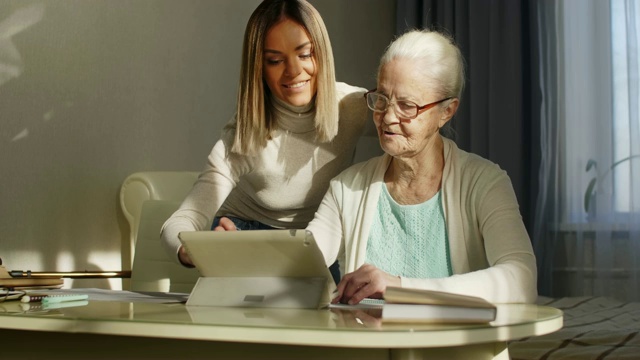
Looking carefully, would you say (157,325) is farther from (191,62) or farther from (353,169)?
(191,62)

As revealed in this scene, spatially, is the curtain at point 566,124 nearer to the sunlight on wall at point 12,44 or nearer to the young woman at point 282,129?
the sunlight on wall at point 12,44

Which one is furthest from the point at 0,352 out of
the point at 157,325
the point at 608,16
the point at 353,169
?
the point at 608,16

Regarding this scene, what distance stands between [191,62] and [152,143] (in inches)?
17.5

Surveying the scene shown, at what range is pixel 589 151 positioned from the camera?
4.23 metres

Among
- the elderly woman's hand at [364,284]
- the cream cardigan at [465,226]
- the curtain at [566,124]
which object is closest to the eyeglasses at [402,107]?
the cream cardigan at [465,226]

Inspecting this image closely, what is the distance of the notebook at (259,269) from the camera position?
1.41 meters

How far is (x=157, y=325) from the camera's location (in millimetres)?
1188

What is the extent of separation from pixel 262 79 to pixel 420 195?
49cm

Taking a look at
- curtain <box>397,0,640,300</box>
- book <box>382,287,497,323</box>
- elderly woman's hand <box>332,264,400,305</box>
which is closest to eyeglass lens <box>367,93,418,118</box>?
elderly woman's hand <box>332,264,400,305</box>

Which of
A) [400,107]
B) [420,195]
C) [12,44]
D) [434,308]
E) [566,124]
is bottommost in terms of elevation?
[434,308]

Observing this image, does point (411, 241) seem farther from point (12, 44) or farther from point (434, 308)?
point (12, 44)

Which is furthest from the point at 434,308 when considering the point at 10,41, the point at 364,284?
the point at 10,41

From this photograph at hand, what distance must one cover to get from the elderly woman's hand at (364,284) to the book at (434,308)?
0.83 feet

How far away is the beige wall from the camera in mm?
3381
